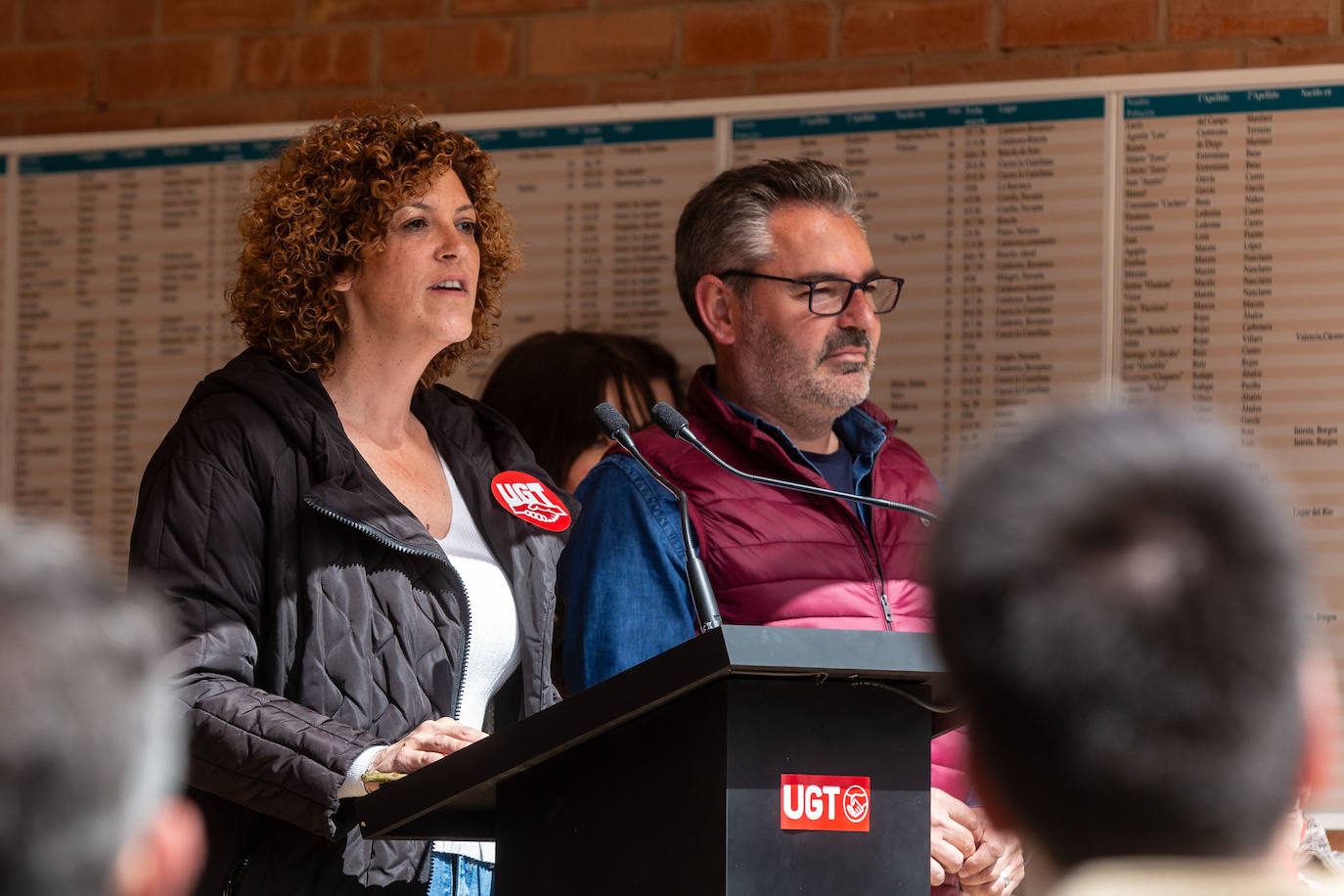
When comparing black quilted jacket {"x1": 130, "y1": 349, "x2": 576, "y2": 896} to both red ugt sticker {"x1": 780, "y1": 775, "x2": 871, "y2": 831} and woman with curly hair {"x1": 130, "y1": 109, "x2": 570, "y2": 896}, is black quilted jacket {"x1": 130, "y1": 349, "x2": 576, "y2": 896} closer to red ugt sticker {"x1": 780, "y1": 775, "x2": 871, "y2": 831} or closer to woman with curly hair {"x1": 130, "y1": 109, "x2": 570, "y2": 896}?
woman with curly hair {"x1": 130, "y1": 109, "x2": 570, "y2": 896}

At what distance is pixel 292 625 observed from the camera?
2209mm

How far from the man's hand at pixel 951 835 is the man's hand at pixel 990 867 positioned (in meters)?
0.01

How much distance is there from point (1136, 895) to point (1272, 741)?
0.33 ft

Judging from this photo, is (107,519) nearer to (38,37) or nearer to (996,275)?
(38,37)

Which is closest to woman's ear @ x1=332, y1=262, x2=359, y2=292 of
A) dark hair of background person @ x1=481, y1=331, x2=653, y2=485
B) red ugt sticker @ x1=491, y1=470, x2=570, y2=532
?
red ugt sticker @ x1=491, y1=470, x2=570, y2=532

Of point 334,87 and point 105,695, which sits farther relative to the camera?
point 334,87

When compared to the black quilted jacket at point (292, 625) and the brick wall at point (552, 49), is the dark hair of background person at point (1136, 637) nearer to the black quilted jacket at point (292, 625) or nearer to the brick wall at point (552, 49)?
the black quilted jacket at point (292, 625)

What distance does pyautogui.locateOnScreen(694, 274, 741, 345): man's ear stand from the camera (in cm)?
309

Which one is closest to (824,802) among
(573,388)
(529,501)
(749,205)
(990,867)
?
(990,867)

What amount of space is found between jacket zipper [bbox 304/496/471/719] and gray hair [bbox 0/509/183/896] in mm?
1481

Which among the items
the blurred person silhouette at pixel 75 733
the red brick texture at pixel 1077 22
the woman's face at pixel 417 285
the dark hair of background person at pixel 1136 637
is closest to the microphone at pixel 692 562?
the woman's face at pixel 417 285

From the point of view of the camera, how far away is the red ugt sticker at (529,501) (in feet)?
8.09

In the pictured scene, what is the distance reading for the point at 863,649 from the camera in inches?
57.9

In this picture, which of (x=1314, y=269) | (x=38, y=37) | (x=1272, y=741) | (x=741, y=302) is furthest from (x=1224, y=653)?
(x=38, y=37)
